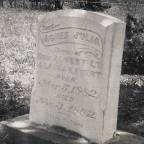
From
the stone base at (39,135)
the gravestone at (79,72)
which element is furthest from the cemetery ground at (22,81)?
the gravestone at (79,72)

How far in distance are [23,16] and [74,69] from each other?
7.57 m

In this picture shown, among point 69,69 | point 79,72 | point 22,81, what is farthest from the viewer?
point 22,81

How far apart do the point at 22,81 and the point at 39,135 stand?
3.03 m

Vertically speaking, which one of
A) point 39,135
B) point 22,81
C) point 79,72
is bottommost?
point 39,135

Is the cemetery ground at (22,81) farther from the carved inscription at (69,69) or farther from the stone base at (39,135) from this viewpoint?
the carved inscription at (69,69)

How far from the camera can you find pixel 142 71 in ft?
29.7

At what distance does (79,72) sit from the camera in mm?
4840

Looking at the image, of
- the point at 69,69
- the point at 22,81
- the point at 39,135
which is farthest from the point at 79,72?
the point at 22,81

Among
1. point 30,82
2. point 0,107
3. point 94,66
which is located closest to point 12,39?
point 30,82

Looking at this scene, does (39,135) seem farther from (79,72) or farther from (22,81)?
(22,81)

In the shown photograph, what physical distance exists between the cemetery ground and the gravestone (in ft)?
4.54

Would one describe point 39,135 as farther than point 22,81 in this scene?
No

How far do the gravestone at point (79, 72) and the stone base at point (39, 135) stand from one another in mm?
74

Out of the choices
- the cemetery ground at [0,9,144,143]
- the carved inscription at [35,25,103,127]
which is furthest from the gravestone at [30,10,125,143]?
the cemetery ground at [0,9,144,143]
